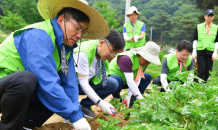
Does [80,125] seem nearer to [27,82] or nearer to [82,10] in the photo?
[27,82]

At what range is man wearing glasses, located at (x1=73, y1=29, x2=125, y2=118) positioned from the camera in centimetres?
211

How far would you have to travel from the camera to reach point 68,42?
1.59 m

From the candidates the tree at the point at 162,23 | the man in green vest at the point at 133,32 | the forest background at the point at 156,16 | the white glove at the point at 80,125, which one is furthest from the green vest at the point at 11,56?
the tree at the point at 162,23

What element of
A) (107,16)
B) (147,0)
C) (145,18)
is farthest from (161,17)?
(107,16)

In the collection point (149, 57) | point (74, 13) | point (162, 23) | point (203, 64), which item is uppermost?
point (74, 13)

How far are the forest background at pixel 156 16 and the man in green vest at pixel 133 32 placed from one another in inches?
252

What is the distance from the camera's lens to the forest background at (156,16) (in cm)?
1418

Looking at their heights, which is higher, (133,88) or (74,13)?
(74,13)

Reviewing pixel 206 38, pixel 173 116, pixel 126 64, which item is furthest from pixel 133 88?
pixel 206 38

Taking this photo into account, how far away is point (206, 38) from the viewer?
4.11m

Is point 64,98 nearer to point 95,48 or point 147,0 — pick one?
point 95,48

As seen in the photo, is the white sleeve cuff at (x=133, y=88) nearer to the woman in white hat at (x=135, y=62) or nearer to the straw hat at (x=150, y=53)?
the woman in white hat at (x=135, y=62)

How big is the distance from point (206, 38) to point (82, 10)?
3311 mm

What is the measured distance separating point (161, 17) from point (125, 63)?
4127 centimetres
